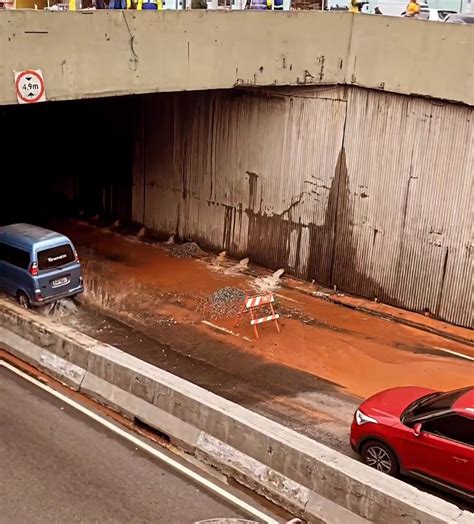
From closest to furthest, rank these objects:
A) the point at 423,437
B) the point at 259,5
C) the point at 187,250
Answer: the point at 423,437
the point at 259,5
the point at 187,250

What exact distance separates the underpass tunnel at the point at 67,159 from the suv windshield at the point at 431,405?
14.9 m

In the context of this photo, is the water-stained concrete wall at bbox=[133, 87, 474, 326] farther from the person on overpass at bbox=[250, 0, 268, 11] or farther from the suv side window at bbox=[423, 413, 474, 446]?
the suv side window at bbox=[423, 413, 474, 446]

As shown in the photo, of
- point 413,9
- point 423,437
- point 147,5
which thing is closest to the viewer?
point 423,437

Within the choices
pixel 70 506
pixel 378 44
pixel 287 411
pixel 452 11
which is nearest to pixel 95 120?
pixel 378 44

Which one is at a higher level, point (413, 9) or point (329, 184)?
point (413, 9)

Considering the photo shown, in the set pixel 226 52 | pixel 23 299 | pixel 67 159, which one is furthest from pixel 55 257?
pixel 67 159

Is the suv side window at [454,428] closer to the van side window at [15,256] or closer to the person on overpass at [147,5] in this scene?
the van side window at [15,256]

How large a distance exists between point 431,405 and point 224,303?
791 cm

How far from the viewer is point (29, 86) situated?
12.7m

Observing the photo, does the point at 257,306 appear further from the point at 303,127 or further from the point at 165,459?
the point at 165,459

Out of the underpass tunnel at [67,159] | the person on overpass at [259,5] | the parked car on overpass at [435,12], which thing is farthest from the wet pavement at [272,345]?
the parked car on overpass at [435,12]

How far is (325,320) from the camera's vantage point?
15.8 m

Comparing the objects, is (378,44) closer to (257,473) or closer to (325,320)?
(325,320)

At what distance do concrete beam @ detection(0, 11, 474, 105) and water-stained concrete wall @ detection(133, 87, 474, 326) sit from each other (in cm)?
62
